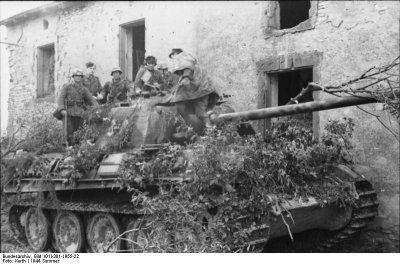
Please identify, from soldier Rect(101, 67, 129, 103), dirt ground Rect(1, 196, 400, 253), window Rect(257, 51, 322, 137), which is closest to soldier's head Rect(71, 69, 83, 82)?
soldier Rect(101, 67, 129, 103)

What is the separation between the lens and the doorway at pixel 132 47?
12.4 meters

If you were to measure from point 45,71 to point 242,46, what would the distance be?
211 inches

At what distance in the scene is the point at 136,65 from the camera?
12.5 metres

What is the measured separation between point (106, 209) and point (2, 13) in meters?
2.93

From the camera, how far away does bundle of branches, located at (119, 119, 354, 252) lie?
5.75 meters

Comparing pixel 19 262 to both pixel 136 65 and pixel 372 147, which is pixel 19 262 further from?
pixel 136 65

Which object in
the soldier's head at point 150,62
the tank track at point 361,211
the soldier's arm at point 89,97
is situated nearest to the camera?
the tank track at point 361,211

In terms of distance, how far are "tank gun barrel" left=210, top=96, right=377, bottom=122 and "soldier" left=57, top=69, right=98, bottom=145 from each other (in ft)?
8.23

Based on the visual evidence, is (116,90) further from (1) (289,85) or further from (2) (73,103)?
(1) (289,85)

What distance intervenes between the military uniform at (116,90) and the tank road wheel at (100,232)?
269 cm

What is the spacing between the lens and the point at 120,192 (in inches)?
282

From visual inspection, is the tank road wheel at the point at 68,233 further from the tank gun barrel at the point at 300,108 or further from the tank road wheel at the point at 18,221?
the tank gun barrel at the point at 300,108

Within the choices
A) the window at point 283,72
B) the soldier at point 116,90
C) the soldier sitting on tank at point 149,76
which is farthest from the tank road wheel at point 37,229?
the window at point 283,72

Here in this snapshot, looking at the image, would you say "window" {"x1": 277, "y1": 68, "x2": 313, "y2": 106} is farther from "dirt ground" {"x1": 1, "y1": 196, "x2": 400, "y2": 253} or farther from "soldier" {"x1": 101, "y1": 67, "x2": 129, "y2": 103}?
"dirt ground" {"x1": 1, "y1": 196, "x2": 400, "y2": 253}
